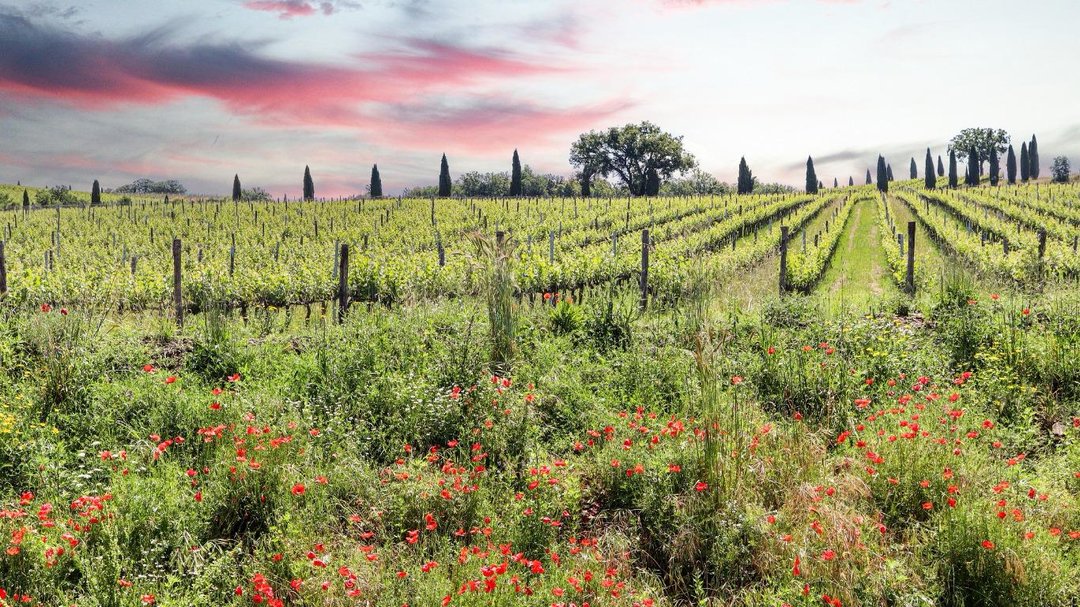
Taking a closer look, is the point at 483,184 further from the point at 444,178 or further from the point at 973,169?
the point at 973,169

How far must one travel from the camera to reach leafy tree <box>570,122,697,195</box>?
248 feet

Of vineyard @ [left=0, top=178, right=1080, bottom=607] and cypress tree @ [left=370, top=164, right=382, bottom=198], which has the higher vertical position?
cypress tree @ [left=370, top=164, right=382, bottom=198]

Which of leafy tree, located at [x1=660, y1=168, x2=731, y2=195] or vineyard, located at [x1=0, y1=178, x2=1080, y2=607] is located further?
leafy tree, located at [x1=660, y1=168, x2=731, y2=195]

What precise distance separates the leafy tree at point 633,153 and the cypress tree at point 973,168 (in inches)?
1582

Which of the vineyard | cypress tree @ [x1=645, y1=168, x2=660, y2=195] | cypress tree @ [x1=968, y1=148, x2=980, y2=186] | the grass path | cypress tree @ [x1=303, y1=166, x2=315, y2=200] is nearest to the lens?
the vineyard

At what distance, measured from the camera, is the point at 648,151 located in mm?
76188

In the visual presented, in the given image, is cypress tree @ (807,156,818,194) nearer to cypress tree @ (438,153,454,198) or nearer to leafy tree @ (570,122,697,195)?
leafy tree @ (570,122,697,195)

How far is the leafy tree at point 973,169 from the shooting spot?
83.6 m

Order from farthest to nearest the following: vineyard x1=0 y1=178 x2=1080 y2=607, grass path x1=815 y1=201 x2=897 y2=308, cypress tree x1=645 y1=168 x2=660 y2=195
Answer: cypress tree x1=645 y1=168 x2=660 y2=195, grass path x1=815 y1=201 x2=897 y2=308, vineyard x1=0 y1=178 x2=1080 y2=607

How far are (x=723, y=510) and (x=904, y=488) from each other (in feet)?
4.81

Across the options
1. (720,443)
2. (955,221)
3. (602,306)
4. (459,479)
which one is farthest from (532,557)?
(955,221)

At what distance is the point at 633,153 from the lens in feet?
252

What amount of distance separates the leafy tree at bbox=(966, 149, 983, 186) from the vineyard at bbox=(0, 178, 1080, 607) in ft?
303

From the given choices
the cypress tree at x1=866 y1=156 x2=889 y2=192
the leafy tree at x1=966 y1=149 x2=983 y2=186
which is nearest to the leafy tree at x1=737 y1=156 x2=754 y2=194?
the cypress tree at x1=866 y1=156 x2=889 y2=192
